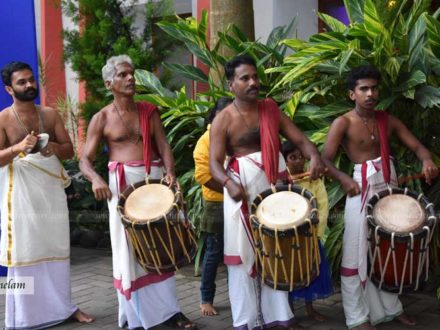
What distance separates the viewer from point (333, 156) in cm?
468

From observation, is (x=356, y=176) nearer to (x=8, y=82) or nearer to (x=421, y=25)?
(x=421, y=25)

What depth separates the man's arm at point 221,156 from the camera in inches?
170

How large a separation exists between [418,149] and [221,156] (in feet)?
4.34

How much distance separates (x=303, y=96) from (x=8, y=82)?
2295 mm

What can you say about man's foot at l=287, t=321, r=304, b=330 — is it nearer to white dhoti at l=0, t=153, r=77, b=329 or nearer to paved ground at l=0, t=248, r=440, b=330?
paved ground at l=0, t=248, r=440, b=330

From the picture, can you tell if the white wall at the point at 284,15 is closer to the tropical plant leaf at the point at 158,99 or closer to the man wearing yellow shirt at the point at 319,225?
the tropical plant leaf at the point at 158,99

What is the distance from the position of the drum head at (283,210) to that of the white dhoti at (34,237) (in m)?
1.72

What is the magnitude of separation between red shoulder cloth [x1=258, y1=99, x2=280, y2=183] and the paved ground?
1.22 meters

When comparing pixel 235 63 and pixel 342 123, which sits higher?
pixel 235 63

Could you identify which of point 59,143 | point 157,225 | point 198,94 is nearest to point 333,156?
point 157,225

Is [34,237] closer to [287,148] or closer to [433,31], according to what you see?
[287,148]

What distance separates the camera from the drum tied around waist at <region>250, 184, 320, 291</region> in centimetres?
400

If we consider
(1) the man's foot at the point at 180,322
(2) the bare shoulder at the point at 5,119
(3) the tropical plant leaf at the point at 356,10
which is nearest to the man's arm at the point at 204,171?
(1) the man's foot at the point at 180,322

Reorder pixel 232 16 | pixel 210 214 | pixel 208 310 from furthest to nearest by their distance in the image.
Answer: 1. pixel 232 16
2. pixel 208 310
3. pixel 210 214
